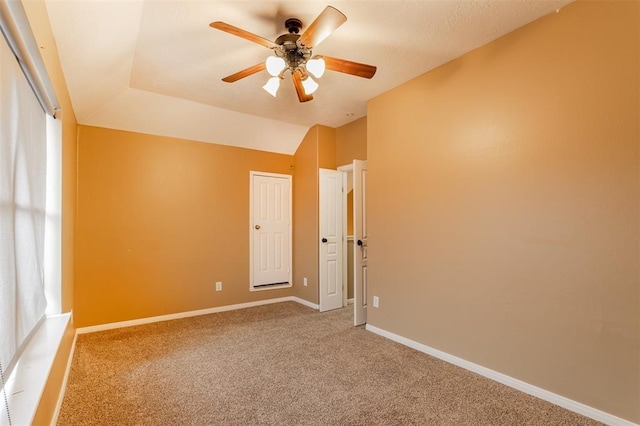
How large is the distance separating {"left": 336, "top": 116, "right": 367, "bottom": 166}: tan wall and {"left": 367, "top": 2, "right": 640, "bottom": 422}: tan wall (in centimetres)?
104

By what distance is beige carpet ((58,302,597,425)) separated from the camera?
79.4 inches

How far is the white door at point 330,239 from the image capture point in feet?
14.7

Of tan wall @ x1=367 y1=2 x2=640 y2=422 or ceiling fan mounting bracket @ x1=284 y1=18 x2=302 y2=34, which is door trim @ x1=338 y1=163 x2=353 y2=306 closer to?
tan wall @ x1=367 y1=2 x2=640 y2=422

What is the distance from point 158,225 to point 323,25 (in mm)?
3198

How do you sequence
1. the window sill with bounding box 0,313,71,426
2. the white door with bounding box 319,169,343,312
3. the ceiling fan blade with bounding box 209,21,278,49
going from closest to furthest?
the window sill with bounding box 0,313,71,426
the ceiling fan blade with bounding box 209,21,278,49
the white door with bounding box 319,169,343,312

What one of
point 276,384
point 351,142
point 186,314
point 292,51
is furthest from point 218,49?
point 186,314

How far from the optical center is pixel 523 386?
231cm

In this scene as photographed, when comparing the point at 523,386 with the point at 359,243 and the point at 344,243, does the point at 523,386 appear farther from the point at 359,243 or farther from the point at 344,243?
the point at 344,243

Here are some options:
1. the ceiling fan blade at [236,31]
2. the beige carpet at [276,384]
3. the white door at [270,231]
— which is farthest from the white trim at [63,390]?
the ceiling fan blade at [236,31]

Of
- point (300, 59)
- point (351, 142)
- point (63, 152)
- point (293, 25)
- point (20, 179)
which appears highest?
point (293, 25)

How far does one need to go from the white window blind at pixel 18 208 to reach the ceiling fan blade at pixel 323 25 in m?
1.44

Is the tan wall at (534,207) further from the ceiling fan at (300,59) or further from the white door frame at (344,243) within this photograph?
the white door frame at (344,243)

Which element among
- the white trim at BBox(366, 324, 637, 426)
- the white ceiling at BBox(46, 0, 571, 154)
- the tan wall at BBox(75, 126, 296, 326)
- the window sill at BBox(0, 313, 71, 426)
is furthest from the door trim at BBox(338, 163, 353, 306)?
the window sill at BBox(0, 313, 71, 426)

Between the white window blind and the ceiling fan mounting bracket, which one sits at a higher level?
the ceiling fan mounting bracket
